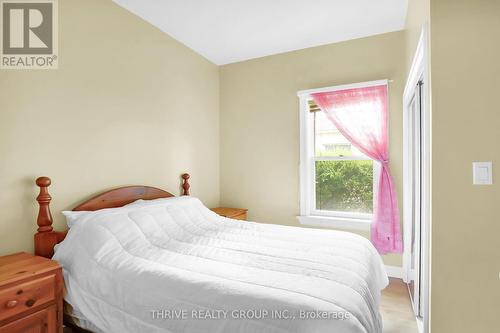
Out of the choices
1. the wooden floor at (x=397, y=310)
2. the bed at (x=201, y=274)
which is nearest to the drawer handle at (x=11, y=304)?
the bed at (x=201, y=274)

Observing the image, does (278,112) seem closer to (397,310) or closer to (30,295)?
(397,310)

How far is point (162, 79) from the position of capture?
2.92 m

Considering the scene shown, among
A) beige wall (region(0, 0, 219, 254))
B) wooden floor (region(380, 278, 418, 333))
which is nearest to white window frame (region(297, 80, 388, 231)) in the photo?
wooden floor (region(380, 278, 418, 333))

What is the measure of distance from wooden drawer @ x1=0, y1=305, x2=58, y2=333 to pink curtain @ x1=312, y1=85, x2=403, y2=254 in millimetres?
2783

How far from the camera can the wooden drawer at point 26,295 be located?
1365 mm

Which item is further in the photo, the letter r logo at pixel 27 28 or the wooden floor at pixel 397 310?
the wooden floor at pixel 397 310

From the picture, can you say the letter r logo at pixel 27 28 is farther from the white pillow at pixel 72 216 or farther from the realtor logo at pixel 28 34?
the white pillow at pixel 72 216

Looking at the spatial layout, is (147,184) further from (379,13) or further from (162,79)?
(379,13)

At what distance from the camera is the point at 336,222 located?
3.18m

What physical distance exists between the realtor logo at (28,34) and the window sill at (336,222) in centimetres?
289

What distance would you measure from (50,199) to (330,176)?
9.06 ft
